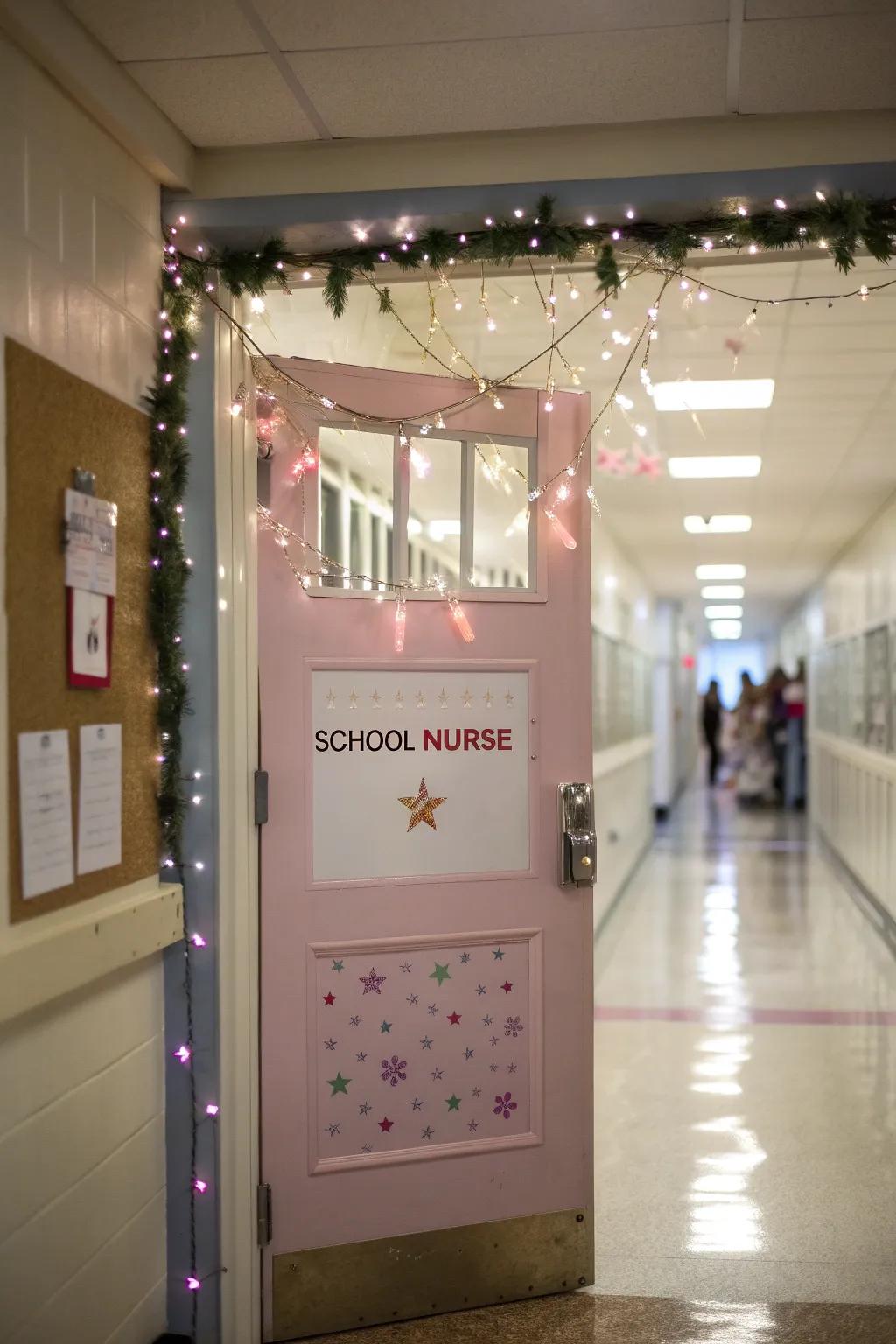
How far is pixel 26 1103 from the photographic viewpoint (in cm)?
217

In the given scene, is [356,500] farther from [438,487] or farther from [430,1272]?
[430,1272]

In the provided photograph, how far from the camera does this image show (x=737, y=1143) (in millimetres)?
4059

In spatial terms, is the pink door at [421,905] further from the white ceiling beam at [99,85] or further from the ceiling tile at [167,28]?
the ceiling tile at [167,28]

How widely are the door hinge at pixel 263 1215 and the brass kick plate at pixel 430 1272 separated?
0.20ft

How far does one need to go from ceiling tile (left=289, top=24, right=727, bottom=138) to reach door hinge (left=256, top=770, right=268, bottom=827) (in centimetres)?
144

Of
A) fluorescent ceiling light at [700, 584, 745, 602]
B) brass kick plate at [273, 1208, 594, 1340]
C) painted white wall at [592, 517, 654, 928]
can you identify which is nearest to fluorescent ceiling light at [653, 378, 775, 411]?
painted white wall at [592, 517, 654, 928]

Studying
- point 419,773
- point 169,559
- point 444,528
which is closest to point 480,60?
point 169,559

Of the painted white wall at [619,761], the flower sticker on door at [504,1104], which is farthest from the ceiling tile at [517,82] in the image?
the painted white wall at [619,761]

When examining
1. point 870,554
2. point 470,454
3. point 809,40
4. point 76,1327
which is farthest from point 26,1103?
point 870,554

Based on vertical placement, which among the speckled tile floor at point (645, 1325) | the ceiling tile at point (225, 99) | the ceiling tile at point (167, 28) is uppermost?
the ceiling tile at point (167, 28)

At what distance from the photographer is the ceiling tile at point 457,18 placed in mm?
2213

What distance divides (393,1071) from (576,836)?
0.72 meters

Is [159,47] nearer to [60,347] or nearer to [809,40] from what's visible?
[60,347]

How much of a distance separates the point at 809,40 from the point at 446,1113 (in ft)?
8.05
